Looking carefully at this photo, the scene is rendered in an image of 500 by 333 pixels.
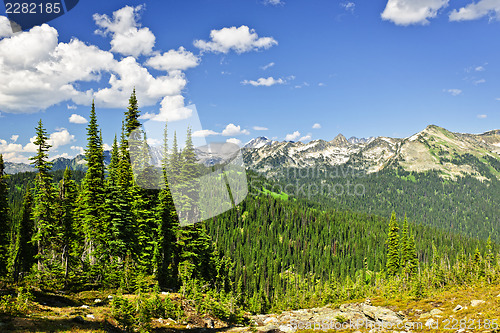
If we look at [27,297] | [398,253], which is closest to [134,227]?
[27,297]

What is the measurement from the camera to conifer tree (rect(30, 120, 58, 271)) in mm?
28391

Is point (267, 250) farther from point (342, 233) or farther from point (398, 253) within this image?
point (398, 253)

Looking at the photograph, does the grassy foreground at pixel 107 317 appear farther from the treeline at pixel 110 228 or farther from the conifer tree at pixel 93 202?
the conifer tree at pixel 93 202

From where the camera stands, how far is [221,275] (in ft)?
223

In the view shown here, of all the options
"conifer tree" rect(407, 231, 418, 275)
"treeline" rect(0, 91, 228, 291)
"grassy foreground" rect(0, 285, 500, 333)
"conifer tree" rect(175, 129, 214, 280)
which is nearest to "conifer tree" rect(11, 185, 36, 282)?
"treeline" rect(0, 91, 228, 291)

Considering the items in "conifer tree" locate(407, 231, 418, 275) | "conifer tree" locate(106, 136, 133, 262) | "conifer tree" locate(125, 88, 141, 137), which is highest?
Answer: "conifer tree" locate(125, 88, 141, 137)

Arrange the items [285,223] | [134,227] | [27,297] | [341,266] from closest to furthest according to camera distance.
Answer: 1. [27,297]
2. [134,227]
3. [341,266]
4. [285,223]

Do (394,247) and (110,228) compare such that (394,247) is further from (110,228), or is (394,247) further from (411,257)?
(110,228)

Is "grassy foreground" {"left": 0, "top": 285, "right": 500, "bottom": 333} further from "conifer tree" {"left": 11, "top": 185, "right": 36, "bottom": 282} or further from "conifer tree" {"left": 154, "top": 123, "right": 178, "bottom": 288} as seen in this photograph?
"conifer tree" {"left": 11, "top": 185, "right": 36, "bottom": 282}

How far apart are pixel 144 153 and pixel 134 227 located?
8411 mm

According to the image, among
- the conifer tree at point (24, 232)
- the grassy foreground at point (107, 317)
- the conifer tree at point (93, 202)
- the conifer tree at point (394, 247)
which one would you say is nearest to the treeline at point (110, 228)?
the conifer tree at point (93, 202)

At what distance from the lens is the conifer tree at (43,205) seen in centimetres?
2839

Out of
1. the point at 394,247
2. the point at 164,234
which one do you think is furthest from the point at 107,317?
the point at 394,247

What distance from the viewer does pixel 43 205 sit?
28297mm
